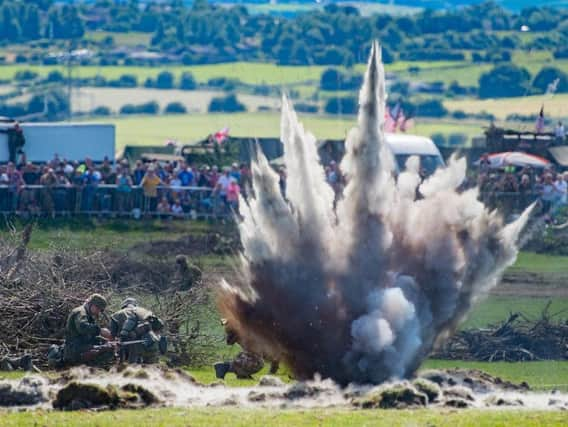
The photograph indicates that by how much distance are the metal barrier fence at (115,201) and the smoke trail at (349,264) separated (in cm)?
2402

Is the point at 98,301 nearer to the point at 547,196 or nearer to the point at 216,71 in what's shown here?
the point at 547,196

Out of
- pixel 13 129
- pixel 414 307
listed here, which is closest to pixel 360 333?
pixel 414 307

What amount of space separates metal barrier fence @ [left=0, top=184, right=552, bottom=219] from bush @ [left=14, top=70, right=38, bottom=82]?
71523mm

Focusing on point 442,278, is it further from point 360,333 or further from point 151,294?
point 151,294

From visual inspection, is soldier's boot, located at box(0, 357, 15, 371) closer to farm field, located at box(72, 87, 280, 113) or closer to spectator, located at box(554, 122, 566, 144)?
spectator, located at box(554, 122, 566, 144)

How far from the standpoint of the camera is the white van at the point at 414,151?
61.0 metres

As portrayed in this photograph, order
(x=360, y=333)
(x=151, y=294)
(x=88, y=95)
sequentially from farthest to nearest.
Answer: (x=88, y=95)
(x=151, y=294)
(x=360, y=333)

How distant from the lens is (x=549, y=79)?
106 metres

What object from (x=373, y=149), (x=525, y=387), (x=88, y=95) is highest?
(x=373, y=149)

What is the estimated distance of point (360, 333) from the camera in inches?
1227

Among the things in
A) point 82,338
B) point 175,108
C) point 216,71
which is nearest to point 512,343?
point 82,338

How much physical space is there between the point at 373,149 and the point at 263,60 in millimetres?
106014

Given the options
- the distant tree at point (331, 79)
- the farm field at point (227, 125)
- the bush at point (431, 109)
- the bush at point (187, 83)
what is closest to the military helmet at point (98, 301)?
the farm field at point (227, 125)

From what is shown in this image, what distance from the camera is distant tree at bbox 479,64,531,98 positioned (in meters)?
108
